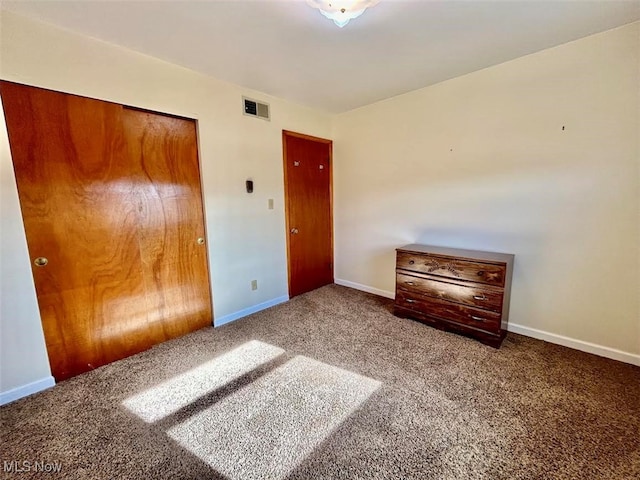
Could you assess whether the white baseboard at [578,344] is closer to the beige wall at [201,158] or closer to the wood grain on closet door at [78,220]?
the beige wall at [201,158]

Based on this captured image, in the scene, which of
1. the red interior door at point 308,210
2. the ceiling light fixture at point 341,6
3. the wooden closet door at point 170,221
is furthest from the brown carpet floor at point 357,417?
the ceiling light fixture at point 341,6

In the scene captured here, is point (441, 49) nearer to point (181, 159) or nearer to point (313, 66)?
point (313, 66)

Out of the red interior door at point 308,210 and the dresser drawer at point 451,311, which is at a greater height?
the red interior door at point 308,210

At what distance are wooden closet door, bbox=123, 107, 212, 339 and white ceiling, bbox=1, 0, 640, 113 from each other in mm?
592

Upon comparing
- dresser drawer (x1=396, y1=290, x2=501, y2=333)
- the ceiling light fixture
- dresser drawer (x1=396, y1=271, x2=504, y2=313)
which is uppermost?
the ceiling light fixture

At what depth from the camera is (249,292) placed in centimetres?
319

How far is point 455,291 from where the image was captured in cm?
257

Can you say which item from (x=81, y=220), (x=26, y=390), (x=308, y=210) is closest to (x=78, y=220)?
(x=81, y=220)

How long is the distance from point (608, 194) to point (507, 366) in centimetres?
153

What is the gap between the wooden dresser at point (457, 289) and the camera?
236 centimetres

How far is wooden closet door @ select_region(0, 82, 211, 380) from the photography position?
6.11 feet

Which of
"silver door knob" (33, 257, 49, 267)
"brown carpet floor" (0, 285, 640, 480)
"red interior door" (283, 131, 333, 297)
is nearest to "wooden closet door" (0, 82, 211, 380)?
"silver door knob" (33, 257, 49, 267)

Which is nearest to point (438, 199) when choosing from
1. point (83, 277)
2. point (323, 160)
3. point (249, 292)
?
point (323, 160)

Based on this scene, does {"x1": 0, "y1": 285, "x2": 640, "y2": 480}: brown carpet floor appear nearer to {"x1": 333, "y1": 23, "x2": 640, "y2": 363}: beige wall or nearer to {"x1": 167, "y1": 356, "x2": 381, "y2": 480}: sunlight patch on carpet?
{"x1": 167, "y1": 356, "x2": 381, "y2": 480}: sunlight patch on carpet
